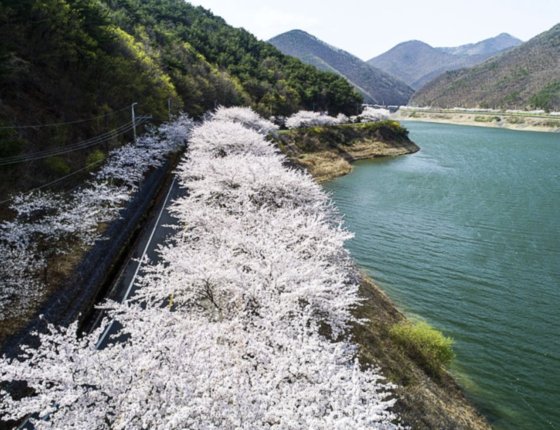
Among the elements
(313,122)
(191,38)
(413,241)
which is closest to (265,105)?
(313,122)

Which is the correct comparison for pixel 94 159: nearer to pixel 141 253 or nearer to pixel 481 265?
pixel 141 253

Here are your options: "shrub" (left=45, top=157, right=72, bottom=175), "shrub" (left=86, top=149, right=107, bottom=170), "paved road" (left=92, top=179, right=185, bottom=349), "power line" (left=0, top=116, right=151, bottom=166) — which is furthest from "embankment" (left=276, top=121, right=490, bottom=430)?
"shrub" (left=86, top=149, right=107, bottom=170)

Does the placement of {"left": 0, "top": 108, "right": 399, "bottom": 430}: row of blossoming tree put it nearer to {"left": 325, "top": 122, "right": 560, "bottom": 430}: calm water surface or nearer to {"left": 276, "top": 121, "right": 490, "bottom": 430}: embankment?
{"left": 276, "top": 121, "right": 490, "bottom": 430}: embankment

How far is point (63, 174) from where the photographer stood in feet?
104

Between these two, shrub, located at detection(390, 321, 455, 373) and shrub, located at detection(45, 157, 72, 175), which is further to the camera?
shrub, located at detection(45, 157, 72, 175)

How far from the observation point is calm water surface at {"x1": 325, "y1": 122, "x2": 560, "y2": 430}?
772 inches

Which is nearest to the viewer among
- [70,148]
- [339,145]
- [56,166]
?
[56,166]

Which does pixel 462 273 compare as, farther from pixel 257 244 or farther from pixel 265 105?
pixel 265 105

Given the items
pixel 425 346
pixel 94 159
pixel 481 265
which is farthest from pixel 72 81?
pixel 481 265

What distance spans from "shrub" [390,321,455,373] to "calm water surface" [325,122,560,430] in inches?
53.7

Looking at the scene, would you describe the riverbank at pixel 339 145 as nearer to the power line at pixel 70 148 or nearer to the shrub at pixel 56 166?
the power line at pixel 70 148

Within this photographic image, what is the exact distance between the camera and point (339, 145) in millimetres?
88562

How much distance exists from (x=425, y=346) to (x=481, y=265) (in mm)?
14507

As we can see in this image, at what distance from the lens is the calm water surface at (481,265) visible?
19.6 metres
